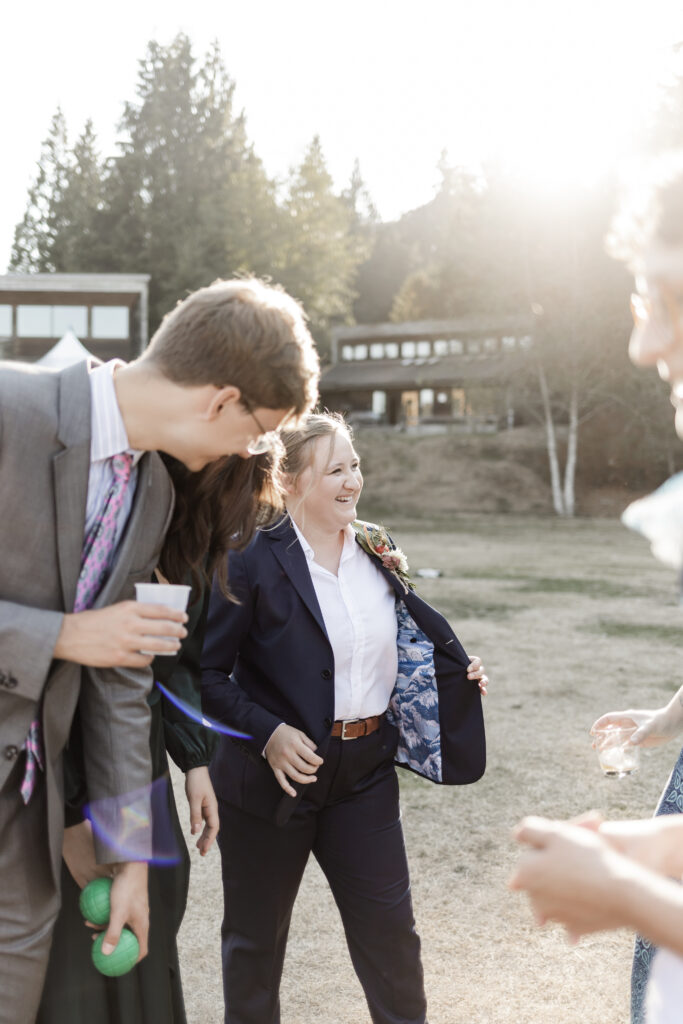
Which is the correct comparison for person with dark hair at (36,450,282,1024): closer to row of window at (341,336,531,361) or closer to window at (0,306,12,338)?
window at (0,306,12,338)

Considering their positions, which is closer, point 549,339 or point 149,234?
point 549,339

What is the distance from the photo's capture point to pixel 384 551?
304cm

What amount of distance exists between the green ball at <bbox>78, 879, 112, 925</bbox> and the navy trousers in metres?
1.02

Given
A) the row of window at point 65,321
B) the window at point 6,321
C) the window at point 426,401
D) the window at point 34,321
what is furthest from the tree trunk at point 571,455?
the window at point 6,321

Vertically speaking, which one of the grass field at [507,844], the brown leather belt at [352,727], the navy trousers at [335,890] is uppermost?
the brown leather belt at [352,727]

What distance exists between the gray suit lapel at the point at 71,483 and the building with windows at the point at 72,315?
3173cm

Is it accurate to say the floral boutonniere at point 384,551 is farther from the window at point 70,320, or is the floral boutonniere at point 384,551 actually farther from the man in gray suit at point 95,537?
the window at point 70,320

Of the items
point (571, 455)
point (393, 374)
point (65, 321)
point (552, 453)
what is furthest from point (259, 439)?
point (393, 374)

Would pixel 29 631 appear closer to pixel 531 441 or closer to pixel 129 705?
pixel 129 705

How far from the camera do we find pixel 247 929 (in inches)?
112

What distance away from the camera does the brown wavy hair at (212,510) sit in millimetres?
2098

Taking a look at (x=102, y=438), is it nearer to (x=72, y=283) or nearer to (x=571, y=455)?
(x=571, y=455)

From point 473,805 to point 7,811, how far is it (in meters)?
3.99

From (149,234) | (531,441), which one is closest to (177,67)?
(149,234)
